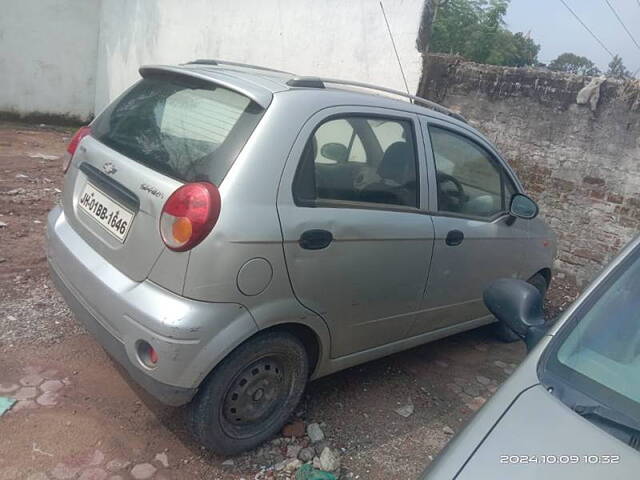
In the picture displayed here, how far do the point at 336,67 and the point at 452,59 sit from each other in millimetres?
1375

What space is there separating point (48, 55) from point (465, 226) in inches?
372

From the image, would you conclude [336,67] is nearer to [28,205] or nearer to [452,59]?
[452,59]

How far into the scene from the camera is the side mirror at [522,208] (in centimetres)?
362

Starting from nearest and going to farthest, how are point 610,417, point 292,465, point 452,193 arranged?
1. point 610,417
2. point 292,465
3. point 452,193

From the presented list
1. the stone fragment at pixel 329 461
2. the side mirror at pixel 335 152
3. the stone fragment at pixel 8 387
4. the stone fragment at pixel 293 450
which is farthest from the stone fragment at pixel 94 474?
the side mirror at pixel 335 152

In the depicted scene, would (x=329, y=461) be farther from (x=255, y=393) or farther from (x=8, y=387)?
(x=8, y=387)

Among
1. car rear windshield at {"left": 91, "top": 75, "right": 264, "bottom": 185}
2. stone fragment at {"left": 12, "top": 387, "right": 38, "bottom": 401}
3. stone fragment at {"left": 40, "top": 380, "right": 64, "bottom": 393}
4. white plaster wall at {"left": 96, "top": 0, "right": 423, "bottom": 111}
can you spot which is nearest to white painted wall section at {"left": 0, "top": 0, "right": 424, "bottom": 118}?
white plaster wall at {"left": 96, "top": 0, "right": 423, "bottom": 111}

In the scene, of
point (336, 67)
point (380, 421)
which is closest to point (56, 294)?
point (380, 421)

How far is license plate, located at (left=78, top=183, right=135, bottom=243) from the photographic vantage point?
2.44 metres

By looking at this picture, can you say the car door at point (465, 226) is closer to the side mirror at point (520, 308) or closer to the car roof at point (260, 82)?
the car roof at point (260, 82)

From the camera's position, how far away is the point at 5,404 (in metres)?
2.67

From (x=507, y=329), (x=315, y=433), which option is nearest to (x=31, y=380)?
(x=315, y=433)

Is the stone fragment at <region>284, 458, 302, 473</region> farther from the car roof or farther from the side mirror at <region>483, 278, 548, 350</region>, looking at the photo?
the car roof

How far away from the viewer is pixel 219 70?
2.77m
